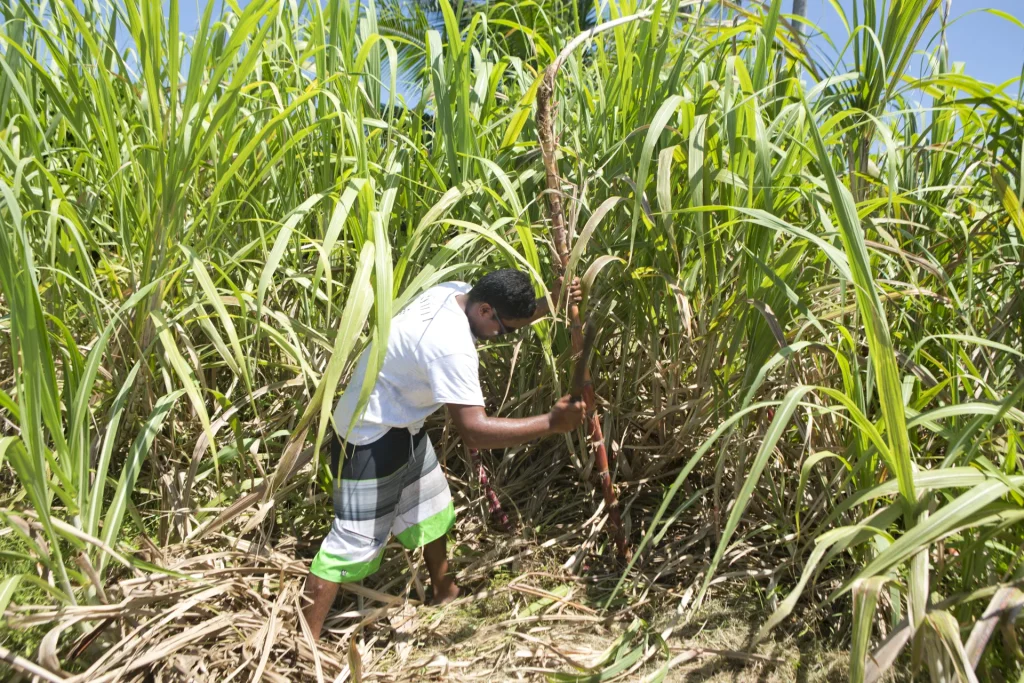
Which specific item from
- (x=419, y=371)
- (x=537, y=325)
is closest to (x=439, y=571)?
(x=419, y=371)

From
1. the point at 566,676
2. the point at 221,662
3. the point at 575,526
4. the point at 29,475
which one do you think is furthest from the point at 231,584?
the point at 575,526

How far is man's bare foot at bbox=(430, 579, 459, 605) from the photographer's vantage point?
1.90m

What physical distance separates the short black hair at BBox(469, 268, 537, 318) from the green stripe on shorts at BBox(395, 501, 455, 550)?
57cm

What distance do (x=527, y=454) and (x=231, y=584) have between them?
0.88m

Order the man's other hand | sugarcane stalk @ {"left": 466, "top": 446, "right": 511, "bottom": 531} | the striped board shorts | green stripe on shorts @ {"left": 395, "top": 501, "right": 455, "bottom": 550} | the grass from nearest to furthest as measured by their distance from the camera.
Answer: the grass → the man's other hand → the striped board shorts → green stripe on shorts @ {"left": 395, "top": 501, "right": 455, "bottom": 550} → sugarcane stalk @ {"left": 466, "top": 446, "right": 511, "bottom": 531}

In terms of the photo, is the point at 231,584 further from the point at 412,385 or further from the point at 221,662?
the point at 412,385

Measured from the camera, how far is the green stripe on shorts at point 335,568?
171 centimetres

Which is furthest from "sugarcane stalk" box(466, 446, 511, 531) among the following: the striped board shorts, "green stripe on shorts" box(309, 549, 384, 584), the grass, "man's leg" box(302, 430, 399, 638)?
"green stripe on shorts" box(309, 549, 384, 584)

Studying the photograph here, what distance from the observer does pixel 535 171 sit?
2.04 metres

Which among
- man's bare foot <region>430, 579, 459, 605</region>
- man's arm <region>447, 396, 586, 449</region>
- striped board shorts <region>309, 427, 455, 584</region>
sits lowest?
man's bare foot <region>430, 579, 459, 605</region>

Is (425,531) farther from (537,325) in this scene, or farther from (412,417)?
(537,325)

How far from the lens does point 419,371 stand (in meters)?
1.73

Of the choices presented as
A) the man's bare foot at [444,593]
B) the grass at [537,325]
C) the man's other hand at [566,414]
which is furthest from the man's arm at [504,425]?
the man's bare foot at [444,593]

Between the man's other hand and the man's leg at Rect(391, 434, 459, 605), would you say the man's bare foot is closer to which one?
the man's leg at Rect(391, 434, 459, 605)
